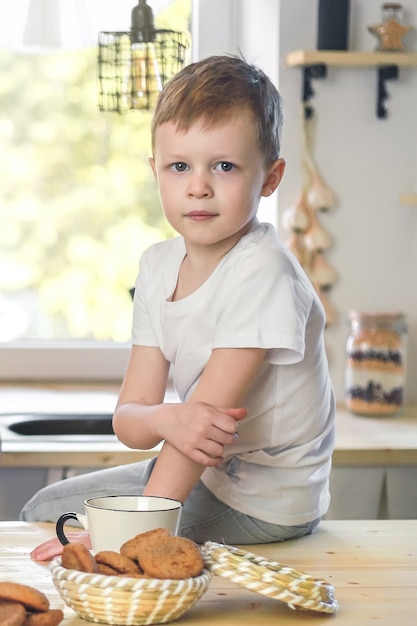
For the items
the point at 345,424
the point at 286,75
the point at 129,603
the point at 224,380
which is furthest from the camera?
the point at 286,75

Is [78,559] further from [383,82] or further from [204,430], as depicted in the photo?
[383,82]

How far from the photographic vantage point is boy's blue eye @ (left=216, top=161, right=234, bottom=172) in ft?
4.25

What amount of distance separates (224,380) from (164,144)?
30cm

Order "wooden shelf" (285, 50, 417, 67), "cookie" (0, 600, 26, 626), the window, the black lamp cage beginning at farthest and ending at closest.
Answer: the window, "wooden shelf" (285, 50, 417, 67), the black lamp cage, "cookie" (0, 600, 26, 626)

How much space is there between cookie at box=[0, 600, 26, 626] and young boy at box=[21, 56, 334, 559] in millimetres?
286

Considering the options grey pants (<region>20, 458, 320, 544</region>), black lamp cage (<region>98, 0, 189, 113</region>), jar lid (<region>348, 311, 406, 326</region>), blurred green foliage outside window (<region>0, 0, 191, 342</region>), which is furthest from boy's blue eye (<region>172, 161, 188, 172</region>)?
blurred green foliage outside window (<region>0, 0, 191, 342</region>)

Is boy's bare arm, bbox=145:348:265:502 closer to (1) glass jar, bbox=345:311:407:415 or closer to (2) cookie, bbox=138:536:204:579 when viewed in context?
(2) cookie, bbox=138:536:204:579

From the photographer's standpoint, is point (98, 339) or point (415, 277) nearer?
point (415, 277)

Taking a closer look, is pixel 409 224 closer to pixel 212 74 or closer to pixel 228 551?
pixel 212 74

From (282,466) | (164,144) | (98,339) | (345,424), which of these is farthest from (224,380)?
(98,339)

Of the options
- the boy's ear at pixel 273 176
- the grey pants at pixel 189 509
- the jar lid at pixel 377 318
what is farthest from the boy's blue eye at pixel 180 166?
the jar lid at pixel 377 318

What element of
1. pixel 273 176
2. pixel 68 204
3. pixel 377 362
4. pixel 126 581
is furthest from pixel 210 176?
pixel 68 204

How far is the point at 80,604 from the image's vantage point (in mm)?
949

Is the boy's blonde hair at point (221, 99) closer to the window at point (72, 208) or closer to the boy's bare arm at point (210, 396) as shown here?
the boy's bare arm at point (210, 396)
